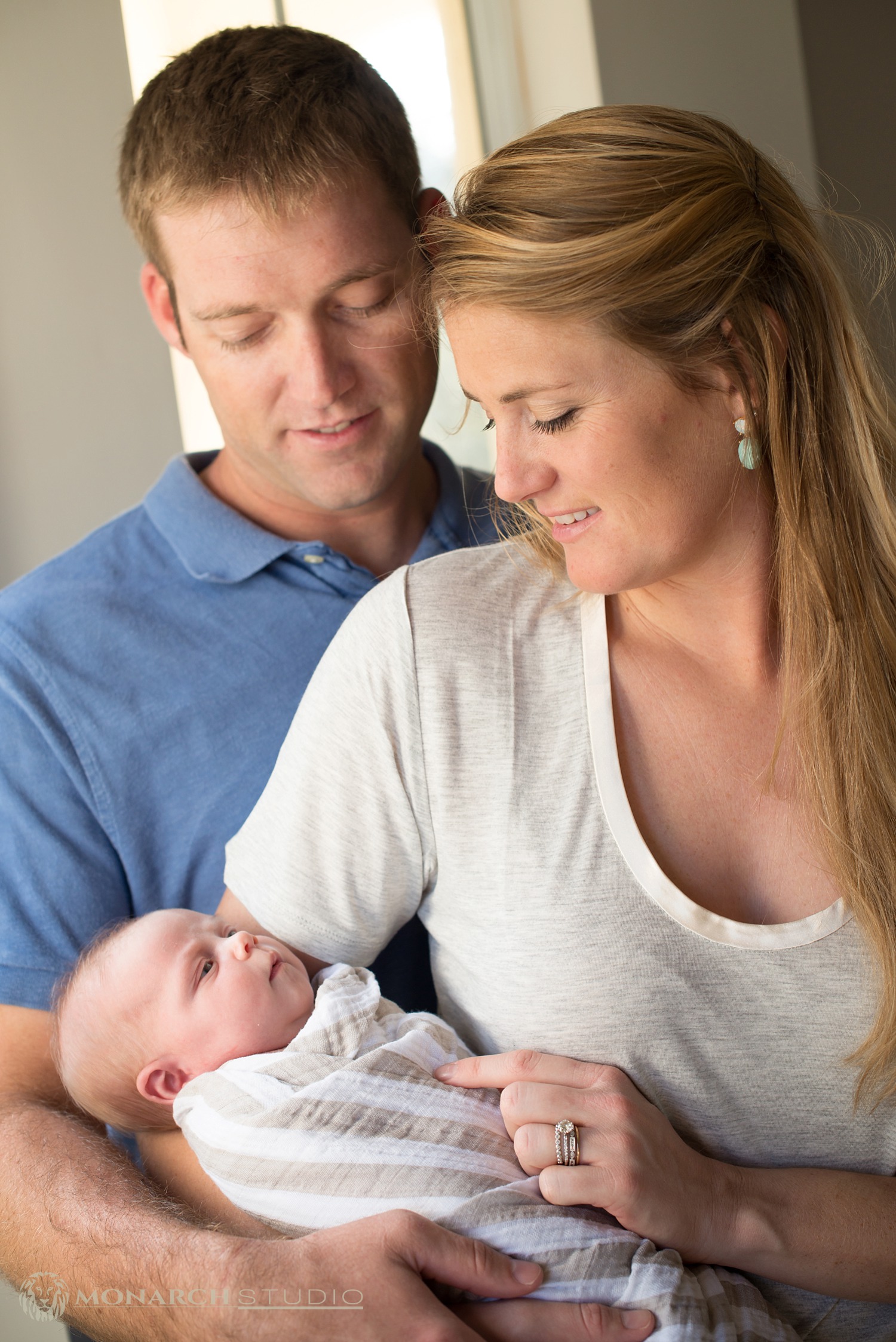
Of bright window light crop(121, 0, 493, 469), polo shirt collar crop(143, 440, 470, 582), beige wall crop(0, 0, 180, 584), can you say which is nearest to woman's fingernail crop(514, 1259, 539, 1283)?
polo shirt collar crop(143, 440, 470, 582)

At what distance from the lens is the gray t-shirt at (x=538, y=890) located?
128cm

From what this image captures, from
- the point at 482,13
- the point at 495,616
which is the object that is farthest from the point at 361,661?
the point at 482,13

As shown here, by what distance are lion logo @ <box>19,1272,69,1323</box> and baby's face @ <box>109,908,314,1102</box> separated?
0.78 feet

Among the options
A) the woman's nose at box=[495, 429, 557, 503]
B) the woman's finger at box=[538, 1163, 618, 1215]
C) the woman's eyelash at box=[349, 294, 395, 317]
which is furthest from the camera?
→ the woman's eyelash at box=[349, 294, 395, 317]

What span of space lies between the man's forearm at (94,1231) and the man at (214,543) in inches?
0.5

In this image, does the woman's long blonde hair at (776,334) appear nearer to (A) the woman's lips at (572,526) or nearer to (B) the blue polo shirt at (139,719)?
(A) the woman's lips at (572,526)

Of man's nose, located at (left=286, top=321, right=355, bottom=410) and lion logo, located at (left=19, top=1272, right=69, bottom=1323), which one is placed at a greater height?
man's nose, located at (left=286, top=321, right=355, bottom=410)

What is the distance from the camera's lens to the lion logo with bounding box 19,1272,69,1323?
133 centimetres

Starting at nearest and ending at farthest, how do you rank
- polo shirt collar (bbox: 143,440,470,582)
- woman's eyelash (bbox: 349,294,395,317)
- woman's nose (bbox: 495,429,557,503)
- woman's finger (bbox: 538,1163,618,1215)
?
woman's finger (bbox: 538,1163,618,1215), woman's nose (bbox: 495,429,557,503), woman's eyelash (bbox: 349,294,395,317), polo shirt collar (bbox: 143,440,470,582)

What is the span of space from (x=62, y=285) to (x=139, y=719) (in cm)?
124

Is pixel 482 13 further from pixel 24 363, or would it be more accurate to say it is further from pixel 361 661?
pixel 361 661

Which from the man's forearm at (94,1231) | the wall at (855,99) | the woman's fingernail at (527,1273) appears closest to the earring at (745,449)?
the woman's fingernail at (527,1273)

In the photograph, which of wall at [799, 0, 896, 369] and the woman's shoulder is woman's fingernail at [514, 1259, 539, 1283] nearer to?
the woman's shoulder

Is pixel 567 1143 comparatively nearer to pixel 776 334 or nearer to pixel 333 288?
pixel 776 334
